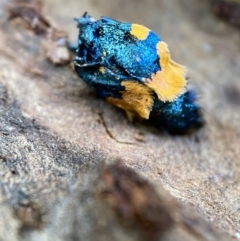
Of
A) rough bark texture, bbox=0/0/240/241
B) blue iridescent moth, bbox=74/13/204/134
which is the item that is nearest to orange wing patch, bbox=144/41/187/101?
blue iridescent moth, bbox=74/13/204/134

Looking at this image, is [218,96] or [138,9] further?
[138,9]

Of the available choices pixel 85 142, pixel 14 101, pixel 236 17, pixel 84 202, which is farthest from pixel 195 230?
pixel 236 17

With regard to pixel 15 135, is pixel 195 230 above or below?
above

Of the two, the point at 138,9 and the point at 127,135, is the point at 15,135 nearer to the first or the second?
the point at 127,135

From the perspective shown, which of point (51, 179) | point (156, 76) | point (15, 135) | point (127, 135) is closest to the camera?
point (51, 179)

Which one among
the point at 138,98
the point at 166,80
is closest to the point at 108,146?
the point at 138,98

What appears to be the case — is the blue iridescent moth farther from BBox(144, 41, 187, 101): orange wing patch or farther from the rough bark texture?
the rough bark texture
